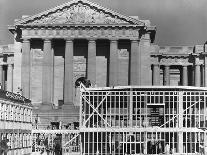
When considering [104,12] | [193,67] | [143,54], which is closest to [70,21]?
[104,12]

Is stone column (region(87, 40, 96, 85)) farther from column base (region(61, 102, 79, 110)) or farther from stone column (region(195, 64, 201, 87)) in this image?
stone column (region(195, 64, 201, 87))

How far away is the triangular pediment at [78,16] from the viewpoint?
106 meters

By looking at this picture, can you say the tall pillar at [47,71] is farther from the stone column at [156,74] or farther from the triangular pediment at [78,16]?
the stone column at [156,74]

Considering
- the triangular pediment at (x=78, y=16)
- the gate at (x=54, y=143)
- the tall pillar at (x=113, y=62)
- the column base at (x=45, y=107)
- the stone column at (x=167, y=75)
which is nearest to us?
the gate at (x=54, y=143)

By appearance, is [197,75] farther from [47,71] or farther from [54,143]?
[54,143]

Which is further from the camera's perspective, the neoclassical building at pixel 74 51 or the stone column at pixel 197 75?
the stone column at pixel 197 75

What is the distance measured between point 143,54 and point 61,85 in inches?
643

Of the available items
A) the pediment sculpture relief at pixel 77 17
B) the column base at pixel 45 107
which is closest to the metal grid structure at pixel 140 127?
the column base at pixel 45 107

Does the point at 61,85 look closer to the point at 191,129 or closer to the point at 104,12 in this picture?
the point at 104,12

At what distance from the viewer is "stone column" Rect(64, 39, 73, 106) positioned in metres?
106

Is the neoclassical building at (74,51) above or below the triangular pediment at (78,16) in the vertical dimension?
below

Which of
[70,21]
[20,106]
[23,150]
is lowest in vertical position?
[23,150]

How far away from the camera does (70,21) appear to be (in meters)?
106

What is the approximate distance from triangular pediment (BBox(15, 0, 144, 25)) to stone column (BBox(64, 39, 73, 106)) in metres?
4.23
